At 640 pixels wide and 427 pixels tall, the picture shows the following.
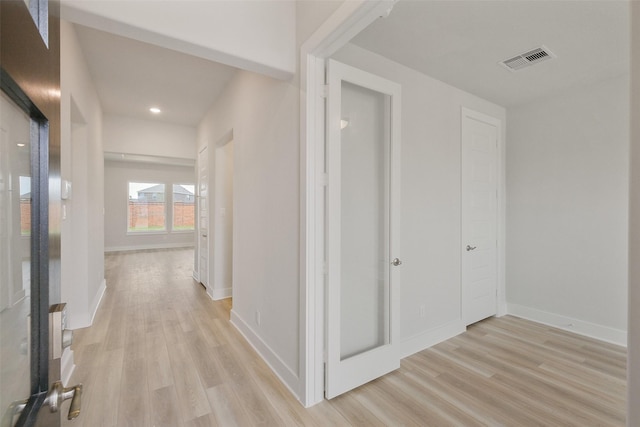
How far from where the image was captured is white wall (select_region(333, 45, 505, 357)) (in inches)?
102

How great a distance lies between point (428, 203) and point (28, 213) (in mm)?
2757

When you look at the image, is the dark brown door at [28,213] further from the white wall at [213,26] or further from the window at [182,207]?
the window at [182,207]

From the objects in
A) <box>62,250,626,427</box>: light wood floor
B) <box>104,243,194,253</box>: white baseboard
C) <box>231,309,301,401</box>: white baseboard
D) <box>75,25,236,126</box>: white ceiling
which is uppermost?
<box>75,25,236,126</box>: white ceiling

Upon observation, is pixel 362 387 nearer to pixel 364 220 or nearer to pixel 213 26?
pixel 364 220

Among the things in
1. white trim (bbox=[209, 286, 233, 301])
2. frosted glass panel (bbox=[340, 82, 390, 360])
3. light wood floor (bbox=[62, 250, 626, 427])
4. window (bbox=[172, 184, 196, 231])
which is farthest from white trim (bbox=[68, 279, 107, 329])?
window (bbox=[172, 184, 196, 231])

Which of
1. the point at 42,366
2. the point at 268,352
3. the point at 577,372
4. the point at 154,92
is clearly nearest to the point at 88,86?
the point at 154,92

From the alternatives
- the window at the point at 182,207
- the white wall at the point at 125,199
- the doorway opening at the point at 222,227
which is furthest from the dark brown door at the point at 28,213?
the window at the point at 182,207

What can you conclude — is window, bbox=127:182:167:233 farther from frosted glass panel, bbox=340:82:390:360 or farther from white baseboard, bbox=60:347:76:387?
frosted glass panel, bbox=340:82:390:360

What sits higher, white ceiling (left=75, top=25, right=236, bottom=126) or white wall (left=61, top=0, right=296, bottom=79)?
white ceiling (left=75, top=25, right=236, bottom=126)

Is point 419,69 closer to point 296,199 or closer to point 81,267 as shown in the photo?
point 296,199

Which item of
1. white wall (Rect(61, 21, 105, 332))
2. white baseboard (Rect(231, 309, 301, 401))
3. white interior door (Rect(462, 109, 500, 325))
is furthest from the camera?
white interior door (Rect(462, 109, 500, 325))

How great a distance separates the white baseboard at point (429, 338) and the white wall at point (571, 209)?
117 cm

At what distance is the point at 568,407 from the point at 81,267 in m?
4.41

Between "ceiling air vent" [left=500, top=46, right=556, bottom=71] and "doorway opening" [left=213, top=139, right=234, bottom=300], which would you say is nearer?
"ceiling air vent" [left=500, top=46, right=556, bottom=71]
